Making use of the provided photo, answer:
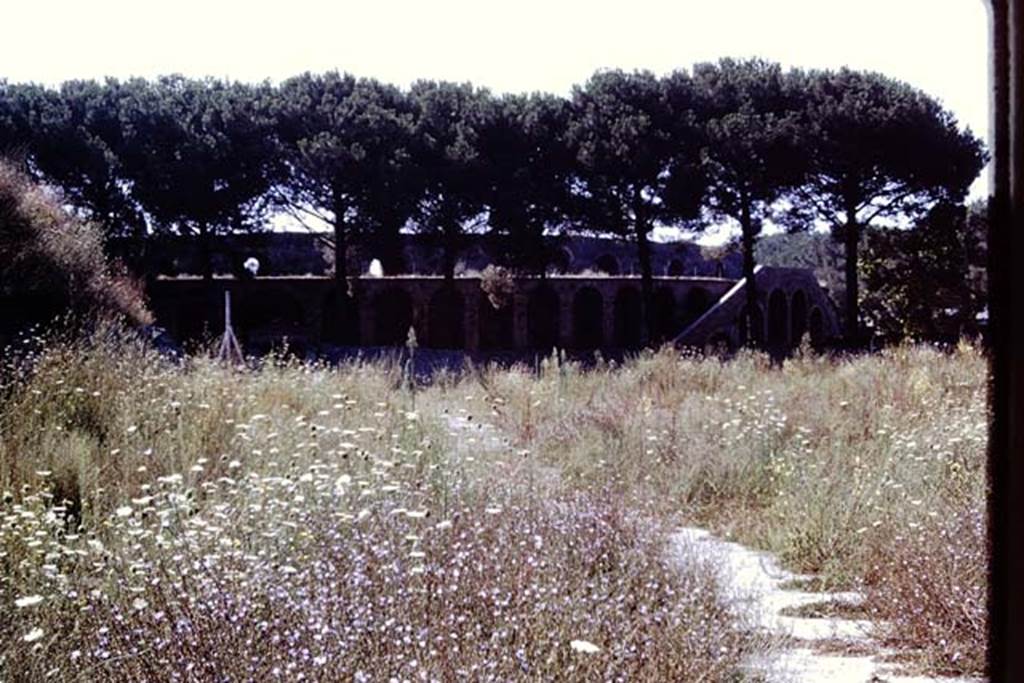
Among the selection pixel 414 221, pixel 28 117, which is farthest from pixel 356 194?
pixel 28 117

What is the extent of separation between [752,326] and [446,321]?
879 cm

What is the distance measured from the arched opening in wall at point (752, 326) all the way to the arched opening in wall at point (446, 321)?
8.04 metres

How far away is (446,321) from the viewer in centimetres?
2847

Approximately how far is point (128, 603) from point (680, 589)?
2097 mm

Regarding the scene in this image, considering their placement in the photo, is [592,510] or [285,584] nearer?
[285,584]

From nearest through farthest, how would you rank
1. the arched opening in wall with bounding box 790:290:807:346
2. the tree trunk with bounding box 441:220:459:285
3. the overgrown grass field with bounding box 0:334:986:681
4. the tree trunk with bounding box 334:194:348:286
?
the overgrown grass field with bounding box 0:334:986:681, the tree trunk with bounding box 441:220:459:285, the tree trunk with bounding box 334:194:348:286, the arched opening in wall with bounding box 790:290:807:346

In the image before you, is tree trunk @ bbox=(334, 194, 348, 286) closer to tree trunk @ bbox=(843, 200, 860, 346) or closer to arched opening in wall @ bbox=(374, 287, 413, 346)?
arched opening in wall @ bbox=(374, 287, 413, 346)

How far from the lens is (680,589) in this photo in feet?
12.9

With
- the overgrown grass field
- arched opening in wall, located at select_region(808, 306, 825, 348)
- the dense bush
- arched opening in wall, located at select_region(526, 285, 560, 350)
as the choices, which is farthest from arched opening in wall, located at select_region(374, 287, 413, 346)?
the overgrown grass field

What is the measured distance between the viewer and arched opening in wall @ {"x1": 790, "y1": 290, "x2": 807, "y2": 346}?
32.5 metres

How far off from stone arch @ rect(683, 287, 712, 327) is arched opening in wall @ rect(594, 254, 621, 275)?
5682mm

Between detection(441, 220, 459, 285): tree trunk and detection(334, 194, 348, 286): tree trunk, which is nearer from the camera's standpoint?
detection(441, 220, 459, 285): tree trunk

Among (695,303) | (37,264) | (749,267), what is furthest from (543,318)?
(37,264)

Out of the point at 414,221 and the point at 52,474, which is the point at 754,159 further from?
the point at 52,474
